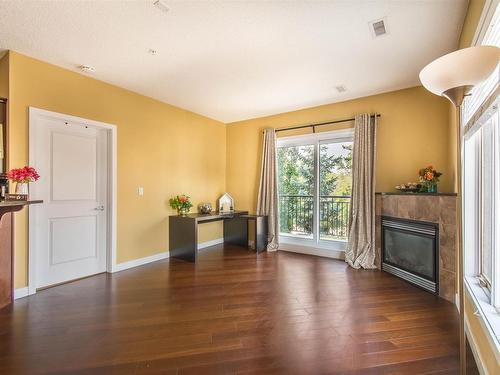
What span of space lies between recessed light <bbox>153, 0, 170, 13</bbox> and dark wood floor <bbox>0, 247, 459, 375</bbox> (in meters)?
2.69

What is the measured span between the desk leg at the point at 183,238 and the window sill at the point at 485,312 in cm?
333

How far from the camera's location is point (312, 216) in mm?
4648

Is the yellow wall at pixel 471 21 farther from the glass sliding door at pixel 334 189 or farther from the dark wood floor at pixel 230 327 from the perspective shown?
the dark wood floor at pixel 230 327

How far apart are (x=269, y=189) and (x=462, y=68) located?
3870 mm

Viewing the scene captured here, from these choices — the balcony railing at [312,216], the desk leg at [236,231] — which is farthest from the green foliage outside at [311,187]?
the desk leg at [236,231]

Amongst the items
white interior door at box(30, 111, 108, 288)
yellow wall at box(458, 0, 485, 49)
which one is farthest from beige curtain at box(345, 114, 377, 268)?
white interior door at box(30, 111, 108, 288)

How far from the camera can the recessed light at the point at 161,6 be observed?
6.55ft

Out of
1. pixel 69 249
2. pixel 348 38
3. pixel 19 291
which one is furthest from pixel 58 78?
pixel 348 38

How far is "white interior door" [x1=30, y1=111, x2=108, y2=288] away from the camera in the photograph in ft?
9.70

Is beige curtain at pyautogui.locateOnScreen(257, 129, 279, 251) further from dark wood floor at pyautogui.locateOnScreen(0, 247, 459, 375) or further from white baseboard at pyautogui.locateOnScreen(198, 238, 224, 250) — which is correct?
dark wood floor at pyautogui.locateOnScreen(0, 247, 459, 375)

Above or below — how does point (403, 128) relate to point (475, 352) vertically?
above

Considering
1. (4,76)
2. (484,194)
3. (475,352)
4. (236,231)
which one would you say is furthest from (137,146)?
(475,352)

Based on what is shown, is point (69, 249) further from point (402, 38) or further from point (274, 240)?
point (402, 38)

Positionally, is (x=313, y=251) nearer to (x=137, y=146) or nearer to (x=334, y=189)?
(x=334, y=189)
